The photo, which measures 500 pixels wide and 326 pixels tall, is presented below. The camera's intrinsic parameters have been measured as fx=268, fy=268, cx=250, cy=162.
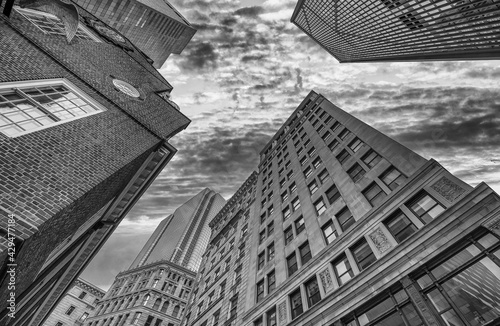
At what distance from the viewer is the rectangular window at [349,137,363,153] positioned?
84.6 feet

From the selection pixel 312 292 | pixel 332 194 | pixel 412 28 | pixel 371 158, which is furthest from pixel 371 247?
pixel 412 28

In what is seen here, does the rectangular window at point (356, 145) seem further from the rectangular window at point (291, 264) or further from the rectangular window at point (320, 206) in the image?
the rectangular window at point (291, 264)

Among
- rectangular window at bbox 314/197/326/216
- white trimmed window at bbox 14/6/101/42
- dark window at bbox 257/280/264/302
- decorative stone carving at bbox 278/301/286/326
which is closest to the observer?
white trimmed window at bbox 14/6/101/42

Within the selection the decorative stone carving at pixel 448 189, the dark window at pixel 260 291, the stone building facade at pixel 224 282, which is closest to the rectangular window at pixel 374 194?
the decorative stone carving at pixel 448 189

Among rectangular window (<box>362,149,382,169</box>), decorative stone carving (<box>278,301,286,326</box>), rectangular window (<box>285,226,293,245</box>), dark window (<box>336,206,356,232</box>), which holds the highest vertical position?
rectangular window (<box>362,149,382,169</box>)

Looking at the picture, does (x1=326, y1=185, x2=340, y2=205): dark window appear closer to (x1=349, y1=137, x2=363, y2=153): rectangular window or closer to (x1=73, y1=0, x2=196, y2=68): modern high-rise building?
(x1=349, y1=137, x2=363, y2=153): rectangular window

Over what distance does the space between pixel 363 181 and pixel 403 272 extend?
9438 millimetres

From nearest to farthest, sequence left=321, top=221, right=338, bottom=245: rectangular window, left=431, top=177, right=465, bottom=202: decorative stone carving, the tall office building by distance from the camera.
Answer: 1. the tall office building
2. left=431, top=177, right=465, bottom=202: decorative stone carving
3. left=321, top=221, right=338, bottom=245: rectangular window

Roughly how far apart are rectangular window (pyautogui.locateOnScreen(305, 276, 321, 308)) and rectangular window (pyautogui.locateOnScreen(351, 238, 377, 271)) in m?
3.19

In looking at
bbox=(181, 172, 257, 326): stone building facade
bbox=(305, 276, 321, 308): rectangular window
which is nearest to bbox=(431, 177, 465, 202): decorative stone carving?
bbox=(305, 276, 321, 308): rectangular window

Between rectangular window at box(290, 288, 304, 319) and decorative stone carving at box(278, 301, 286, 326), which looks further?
decorative stone carving at box(278, 301, 286, 326)

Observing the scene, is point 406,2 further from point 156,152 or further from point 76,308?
point 76,308

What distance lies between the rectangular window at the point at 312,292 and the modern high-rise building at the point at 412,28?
32.0 meters

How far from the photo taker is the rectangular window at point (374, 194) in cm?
1823
